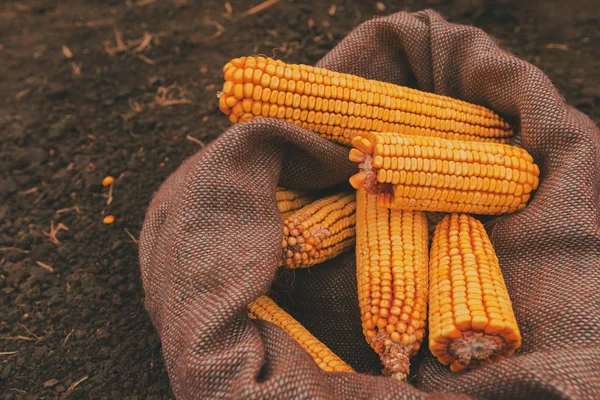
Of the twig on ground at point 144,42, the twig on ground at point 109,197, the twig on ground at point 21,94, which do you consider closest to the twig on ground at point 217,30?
the twig on ground at point 144,42

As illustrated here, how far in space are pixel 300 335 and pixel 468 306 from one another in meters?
0.55

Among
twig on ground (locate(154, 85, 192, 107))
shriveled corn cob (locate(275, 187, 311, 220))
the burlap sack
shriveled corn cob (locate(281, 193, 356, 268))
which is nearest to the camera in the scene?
the burlap sack

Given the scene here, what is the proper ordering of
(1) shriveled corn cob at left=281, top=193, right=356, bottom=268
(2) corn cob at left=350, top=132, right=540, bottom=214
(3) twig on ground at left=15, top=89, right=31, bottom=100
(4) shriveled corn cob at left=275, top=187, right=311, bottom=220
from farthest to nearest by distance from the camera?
1. (3) twig on ground at left=15, top=89, right=31, bottom=100
2. (4) shriveled corn cob at left=275, top=187, right=311, bottom=220
3. (1) shriveled corn cob at left=281, top=193, right=356, bottom=268
4. (2) corn cob at left=350, top=132, right=540, bottom=214

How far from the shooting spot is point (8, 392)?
7.74 ft

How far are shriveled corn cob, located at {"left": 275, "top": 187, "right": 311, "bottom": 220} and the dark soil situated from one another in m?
0.81

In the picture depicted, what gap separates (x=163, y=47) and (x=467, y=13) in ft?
6.15

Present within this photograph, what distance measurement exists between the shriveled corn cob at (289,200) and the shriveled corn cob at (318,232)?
0.06 meters

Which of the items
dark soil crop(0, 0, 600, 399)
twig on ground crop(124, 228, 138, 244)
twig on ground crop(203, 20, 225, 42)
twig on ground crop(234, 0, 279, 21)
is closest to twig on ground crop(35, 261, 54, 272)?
dark soil crop(0, 0, 600, 399)

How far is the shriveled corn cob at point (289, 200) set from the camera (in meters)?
2.28

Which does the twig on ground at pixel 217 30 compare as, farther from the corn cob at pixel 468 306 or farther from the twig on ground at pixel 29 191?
the corn cob at pixel 468 306

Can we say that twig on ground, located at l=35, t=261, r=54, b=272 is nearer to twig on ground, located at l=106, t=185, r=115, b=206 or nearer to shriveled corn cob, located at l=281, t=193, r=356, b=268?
twig on ground, located at l=106, t=185, r=115, b=206

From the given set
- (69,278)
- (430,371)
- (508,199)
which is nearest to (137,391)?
(69,278)

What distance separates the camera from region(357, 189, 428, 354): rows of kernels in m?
1.87

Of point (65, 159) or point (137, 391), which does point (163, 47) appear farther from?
point (137, 391)
